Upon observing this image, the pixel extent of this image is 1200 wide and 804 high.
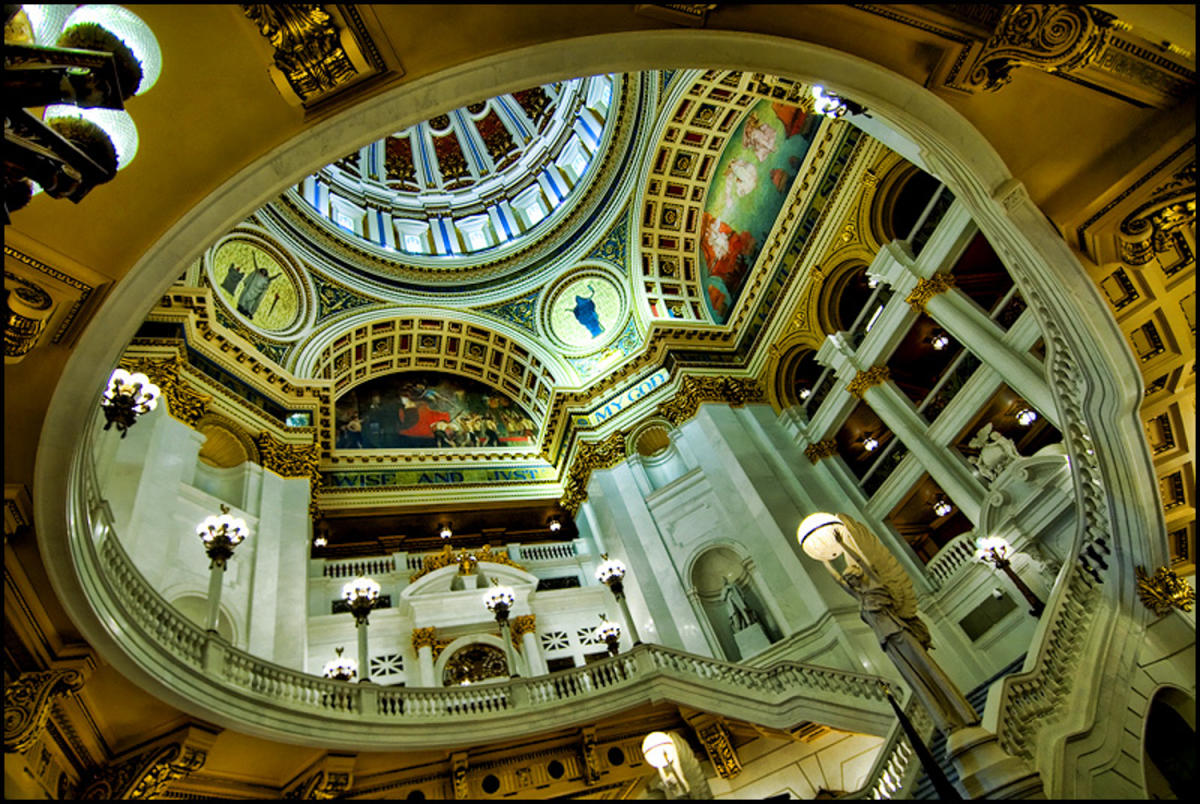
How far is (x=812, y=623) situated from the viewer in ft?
47.6

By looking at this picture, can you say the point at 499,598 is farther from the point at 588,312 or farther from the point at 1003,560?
the point at 588,312

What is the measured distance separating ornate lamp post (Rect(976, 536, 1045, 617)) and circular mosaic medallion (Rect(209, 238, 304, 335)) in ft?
58.6

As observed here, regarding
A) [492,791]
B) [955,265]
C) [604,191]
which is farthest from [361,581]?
[604,191]

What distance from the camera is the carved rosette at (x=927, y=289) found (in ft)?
47.6

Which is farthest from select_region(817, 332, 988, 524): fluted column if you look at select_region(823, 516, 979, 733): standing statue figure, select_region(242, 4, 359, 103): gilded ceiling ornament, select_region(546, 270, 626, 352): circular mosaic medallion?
select_region(242, 4, 359, 103): gilded ceiling ornament

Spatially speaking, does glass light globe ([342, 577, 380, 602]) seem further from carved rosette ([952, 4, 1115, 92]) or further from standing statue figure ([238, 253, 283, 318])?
carved rosette ([952, 4, 1115, 92])

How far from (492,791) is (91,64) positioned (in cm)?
1119

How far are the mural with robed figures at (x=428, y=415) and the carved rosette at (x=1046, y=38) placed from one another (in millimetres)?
18968

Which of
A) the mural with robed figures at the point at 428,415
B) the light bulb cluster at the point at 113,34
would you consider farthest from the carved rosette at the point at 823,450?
the light bulb cluster at the point at 113,34

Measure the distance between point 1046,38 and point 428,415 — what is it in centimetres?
2047

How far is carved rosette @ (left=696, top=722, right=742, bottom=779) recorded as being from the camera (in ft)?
39.4

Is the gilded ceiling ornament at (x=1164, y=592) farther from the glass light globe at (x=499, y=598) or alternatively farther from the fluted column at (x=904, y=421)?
the glass light globe at (x=499, y=598)

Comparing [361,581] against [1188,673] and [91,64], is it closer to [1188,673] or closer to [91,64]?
[91,64]

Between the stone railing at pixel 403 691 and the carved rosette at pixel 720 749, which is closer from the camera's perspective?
the stone railing at pixel 403 691
